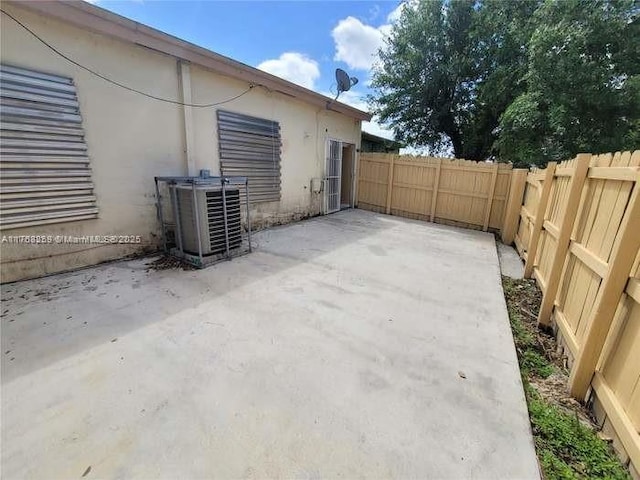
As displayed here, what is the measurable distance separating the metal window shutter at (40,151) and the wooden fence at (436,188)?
289 inches

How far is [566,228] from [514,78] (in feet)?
28.5

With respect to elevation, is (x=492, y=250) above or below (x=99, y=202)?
below

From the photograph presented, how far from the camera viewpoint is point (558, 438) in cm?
165

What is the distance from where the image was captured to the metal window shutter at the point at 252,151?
515cm

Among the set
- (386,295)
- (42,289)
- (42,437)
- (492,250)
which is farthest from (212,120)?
(492,250)

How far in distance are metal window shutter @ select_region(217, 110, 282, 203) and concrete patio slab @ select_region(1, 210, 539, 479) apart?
101 inches

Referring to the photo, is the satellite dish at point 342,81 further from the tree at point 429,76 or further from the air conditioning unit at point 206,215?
the air conditioning unit at point 206,215

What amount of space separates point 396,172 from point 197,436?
8292mm

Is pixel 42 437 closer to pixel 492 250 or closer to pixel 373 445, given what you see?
pixel 373 445

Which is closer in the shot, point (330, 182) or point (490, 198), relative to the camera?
point (490, 198)

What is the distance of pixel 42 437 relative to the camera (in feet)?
4.83

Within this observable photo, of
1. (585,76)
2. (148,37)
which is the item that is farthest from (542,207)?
(148,37)

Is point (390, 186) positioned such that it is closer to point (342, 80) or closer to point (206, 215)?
point (342, 80)

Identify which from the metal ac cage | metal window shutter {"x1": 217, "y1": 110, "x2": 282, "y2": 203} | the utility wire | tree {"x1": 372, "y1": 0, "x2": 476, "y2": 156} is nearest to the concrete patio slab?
the metal ac cage
